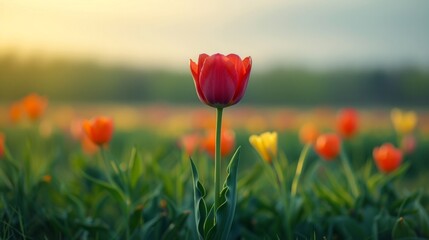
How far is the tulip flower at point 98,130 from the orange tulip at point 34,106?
1.51m

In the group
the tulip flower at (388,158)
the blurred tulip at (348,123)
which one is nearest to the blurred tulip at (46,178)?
the tulip flower at (388,158)

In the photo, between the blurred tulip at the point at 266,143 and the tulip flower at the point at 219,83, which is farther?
the blurred tulip at the point at 266,143

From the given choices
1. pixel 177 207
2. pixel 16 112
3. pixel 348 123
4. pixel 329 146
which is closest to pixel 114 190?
pixel 177 207

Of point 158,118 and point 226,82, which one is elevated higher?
point 226,82

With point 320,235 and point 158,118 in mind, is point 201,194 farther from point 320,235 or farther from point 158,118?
point 158,118

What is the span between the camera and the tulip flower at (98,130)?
2363mm

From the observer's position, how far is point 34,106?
379 centimetres

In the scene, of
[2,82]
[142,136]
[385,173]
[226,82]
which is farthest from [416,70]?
[226,82]

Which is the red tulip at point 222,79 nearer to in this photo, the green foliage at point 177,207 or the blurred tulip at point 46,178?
the green foliage at point 177,207

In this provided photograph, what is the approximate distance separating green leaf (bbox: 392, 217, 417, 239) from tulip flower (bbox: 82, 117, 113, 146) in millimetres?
1198

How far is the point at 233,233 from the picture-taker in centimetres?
241

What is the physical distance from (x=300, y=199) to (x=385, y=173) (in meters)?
0.68

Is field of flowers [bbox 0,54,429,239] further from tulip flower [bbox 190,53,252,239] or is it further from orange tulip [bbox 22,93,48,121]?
orange tulip [bbox 22,93,48,121]

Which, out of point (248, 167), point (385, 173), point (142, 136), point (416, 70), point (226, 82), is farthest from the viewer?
Result: point (416, 70)
